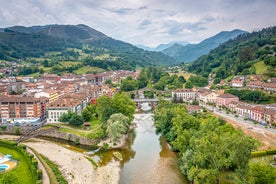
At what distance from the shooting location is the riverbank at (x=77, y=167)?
35.6 meters

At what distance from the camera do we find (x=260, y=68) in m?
103

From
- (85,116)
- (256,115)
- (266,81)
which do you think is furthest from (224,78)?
(85,116)

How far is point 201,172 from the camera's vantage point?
93.8ft

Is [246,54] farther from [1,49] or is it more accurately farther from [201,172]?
[1,49]

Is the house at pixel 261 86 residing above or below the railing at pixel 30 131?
above

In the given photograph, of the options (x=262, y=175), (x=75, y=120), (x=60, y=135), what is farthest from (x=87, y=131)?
(x=262, y=175)

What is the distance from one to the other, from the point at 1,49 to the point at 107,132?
165 metres

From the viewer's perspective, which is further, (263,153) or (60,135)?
(60,135)

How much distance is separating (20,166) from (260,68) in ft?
318

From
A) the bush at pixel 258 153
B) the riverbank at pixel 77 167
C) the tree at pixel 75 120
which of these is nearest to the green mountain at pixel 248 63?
the bush at pixel 258 153

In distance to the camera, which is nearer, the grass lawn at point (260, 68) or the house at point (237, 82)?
the house at point (237, 82)

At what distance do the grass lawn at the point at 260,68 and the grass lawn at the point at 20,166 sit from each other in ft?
295

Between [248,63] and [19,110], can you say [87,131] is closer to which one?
[19,110]

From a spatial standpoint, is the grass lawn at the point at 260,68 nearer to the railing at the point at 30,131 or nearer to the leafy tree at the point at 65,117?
the leafy tree at the point at 65,117
